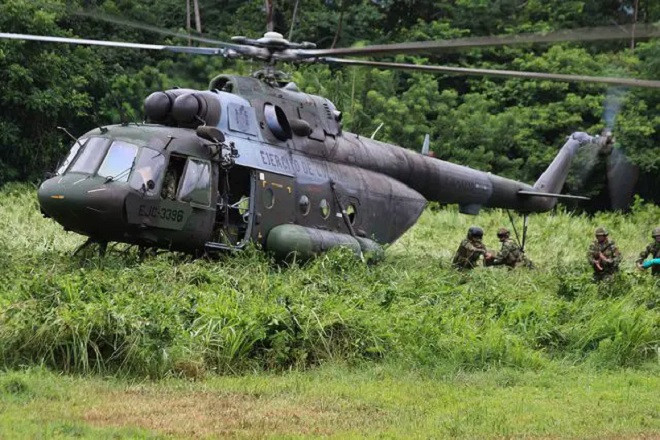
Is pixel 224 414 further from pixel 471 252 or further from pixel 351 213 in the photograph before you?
pixel 471 252

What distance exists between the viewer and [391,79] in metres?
36.0

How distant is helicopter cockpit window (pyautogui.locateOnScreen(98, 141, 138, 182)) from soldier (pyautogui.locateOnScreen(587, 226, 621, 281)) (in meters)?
5.93

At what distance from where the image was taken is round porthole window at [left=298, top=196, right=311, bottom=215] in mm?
15156

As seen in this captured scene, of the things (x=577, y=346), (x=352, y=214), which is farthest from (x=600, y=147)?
(x=577, y=346)

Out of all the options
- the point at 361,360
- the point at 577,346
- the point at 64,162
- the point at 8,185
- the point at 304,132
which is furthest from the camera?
the point at 8,185

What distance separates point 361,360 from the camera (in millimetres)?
10336

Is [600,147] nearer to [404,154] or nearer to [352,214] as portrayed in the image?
[404,154]

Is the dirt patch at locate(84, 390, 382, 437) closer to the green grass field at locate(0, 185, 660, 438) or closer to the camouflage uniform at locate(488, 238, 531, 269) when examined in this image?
the green grass field at locate(0, 185, 660, 438)

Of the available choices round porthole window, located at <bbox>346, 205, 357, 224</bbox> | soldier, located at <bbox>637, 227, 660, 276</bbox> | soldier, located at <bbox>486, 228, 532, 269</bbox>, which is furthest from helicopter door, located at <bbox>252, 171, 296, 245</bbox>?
soldier, located at <bbox>637, 227, 660, 276</bbox>

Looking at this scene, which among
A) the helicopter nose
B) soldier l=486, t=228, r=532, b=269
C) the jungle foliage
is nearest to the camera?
the helicopter nose

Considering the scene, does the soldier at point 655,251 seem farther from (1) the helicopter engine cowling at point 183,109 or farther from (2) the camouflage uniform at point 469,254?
(1) the helicopter engine cowling at point 183,109

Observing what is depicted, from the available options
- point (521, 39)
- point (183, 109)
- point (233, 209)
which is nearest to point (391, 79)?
point (233, 209)

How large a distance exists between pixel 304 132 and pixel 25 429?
8.55 metres

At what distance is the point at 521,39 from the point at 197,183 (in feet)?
14.7
